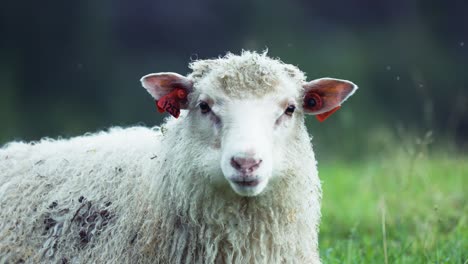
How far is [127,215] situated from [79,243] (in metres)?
0.31

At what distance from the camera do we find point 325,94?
4.28 metres

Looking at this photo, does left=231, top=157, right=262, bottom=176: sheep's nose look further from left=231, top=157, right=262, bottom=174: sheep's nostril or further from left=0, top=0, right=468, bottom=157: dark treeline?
left=0, top=0, right=468, bottom=157: dark treeline

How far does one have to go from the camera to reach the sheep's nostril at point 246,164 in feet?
11.4

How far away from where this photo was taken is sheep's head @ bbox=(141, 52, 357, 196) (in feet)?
11.7

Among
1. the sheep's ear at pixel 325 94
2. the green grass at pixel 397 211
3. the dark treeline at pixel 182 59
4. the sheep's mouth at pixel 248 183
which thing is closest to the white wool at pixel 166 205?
the sheep's ear at pixel 325 94

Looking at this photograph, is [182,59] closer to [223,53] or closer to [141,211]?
[223,53]

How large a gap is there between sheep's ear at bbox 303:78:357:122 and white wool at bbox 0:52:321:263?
0.11m

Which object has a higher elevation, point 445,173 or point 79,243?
point 445,173

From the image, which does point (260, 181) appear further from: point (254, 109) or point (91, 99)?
point (91, 99)

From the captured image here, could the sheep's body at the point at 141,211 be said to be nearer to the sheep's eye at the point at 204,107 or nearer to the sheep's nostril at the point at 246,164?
the sheep's eye at the point at 204,107

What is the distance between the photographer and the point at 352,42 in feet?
72.0

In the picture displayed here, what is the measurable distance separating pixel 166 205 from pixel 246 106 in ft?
2.40

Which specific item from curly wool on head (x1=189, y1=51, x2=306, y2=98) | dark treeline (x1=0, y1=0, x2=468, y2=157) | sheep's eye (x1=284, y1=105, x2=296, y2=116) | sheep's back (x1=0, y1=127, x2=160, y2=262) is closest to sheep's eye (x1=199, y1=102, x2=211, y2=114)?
curly wool on head (x1=189, y1=51, x2=306, y2=98)

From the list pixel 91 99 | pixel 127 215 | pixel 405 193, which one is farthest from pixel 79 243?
pixel 91 99
